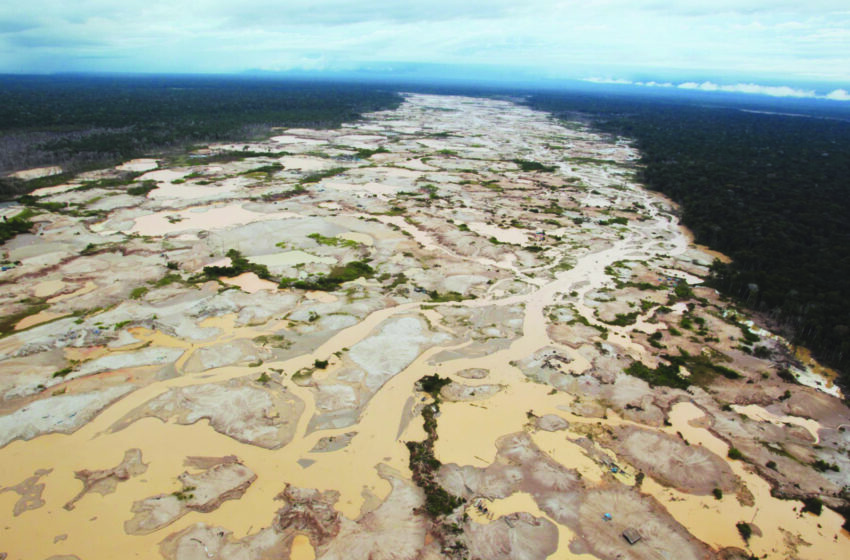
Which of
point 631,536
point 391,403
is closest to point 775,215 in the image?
point 631,536

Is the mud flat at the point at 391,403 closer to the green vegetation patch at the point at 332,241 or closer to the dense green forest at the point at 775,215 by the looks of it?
the green vegetation patch at the point at 332,241

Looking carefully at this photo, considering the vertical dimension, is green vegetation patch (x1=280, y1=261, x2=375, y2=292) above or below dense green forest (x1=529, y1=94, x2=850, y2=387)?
below

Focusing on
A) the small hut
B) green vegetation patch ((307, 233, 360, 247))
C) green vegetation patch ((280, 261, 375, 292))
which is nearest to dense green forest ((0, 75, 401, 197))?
green vegetation patch ((307, 233, 360, 247))

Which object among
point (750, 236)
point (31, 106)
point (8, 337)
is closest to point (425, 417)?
point (8, 337)

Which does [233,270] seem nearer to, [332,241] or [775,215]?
[332,241]

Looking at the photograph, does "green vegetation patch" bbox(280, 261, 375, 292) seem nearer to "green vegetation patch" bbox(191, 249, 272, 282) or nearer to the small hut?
"green vegetation patch" bbox(191, 249, 272, 282)

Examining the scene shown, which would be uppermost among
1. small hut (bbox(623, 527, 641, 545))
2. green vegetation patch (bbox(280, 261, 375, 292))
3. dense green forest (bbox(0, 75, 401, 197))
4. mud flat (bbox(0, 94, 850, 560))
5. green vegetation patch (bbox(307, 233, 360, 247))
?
dense green forest (bbox(0, 75, 401, 197))
